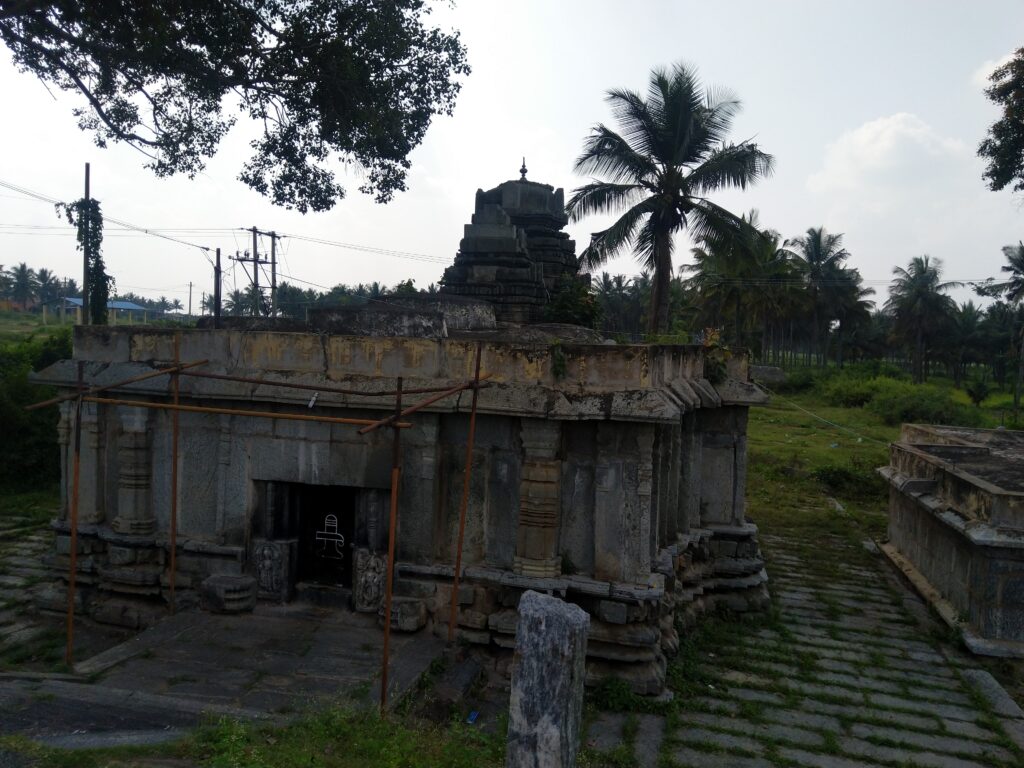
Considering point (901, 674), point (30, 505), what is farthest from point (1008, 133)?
point (30, 505)

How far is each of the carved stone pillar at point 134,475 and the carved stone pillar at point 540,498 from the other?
4.45m

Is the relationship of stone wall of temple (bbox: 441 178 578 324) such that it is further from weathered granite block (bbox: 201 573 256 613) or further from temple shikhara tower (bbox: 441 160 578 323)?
weathered granite block (bbox: 201 573 256 613)

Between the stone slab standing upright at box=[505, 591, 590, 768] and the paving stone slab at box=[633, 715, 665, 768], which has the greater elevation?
the stone slab standing upright at box=[505, 591, 590, 768]

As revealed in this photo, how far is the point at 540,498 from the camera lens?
24.4ft

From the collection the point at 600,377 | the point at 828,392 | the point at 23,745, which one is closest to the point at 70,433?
the point at 23,745

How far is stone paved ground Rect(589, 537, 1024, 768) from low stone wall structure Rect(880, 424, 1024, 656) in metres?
0.53

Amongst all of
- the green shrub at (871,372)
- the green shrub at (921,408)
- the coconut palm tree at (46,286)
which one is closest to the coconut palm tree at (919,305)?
the green shrub at (871,372)

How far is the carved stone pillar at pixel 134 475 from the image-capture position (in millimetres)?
8609

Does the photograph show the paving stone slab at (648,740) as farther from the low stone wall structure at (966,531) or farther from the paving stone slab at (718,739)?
the low stone wall structure at (966,531)

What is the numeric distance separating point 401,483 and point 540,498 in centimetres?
149

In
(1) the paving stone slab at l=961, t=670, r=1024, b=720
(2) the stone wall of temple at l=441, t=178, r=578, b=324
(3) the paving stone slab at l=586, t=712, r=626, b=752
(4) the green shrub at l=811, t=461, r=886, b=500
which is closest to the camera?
(3) the paving stone slab at l=586, t=712, r=626, b=752

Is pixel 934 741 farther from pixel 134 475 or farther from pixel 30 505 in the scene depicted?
pixel 30 505

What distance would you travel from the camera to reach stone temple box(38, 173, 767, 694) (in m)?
7.38

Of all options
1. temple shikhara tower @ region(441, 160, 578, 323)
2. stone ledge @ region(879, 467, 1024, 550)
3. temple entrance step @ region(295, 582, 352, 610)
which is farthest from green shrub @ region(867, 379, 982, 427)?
temple entrance step @ region(295, 582, 352, 610)
